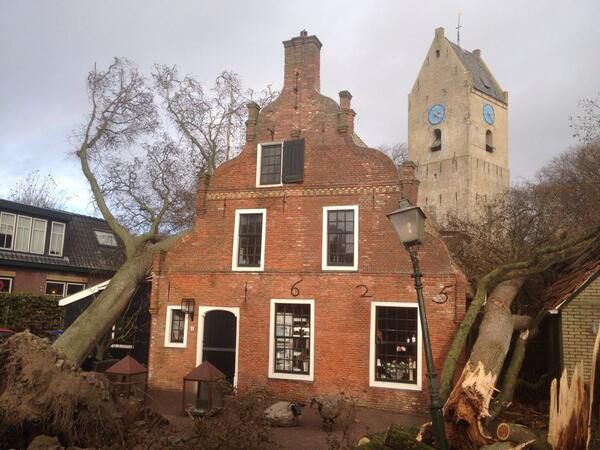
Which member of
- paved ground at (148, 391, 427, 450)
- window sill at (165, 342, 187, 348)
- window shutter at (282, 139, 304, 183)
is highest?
window shutter at (282, 139, 304, 183)

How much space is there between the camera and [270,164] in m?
15.0

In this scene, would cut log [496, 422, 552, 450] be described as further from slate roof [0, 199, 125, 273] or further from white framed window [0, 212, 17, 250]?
white framed window [0, 212, 17, 250]

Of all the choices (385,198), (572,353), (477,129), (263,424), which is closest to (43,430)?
(263,424)

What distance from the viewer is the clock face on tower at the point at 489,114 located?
44.4 m

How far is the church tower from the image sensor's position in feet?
140

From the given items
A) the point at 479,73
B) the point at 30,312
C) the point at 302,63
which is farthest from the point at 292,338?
the point at 479,73

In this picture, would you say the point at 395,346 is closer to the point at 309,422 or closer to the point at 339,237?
the point at 309,422

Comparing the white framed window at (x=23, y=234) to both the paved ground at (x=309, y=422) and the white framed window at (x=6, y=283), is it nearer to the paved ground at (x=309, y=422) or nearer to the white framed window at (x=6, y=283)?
the white framed window at (x=6, y=283)

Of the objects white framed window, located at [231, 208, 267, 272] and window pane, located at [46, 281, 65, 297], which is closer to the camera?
white framed window, located at [231, 208, 267, 272]

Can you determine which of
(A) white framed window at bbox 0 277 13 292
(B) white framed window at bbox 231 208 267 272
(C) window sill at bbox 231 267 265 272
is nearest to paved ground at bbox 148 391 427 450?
(C) window sill at bbox 231 267 265 272

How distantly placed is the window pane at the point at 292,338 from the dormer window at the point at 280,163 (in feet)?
12.1

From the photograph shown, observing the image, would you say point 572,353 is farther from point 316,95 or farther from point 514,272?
point 316,95

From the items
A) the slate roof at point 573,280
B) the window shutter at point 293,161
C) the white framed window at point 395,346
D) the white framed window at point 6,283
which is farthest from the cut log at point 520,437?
the white framed window at point 6,283

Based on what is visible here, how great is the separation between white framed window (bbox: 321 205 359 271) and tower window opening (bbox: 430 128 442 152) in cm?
3356
